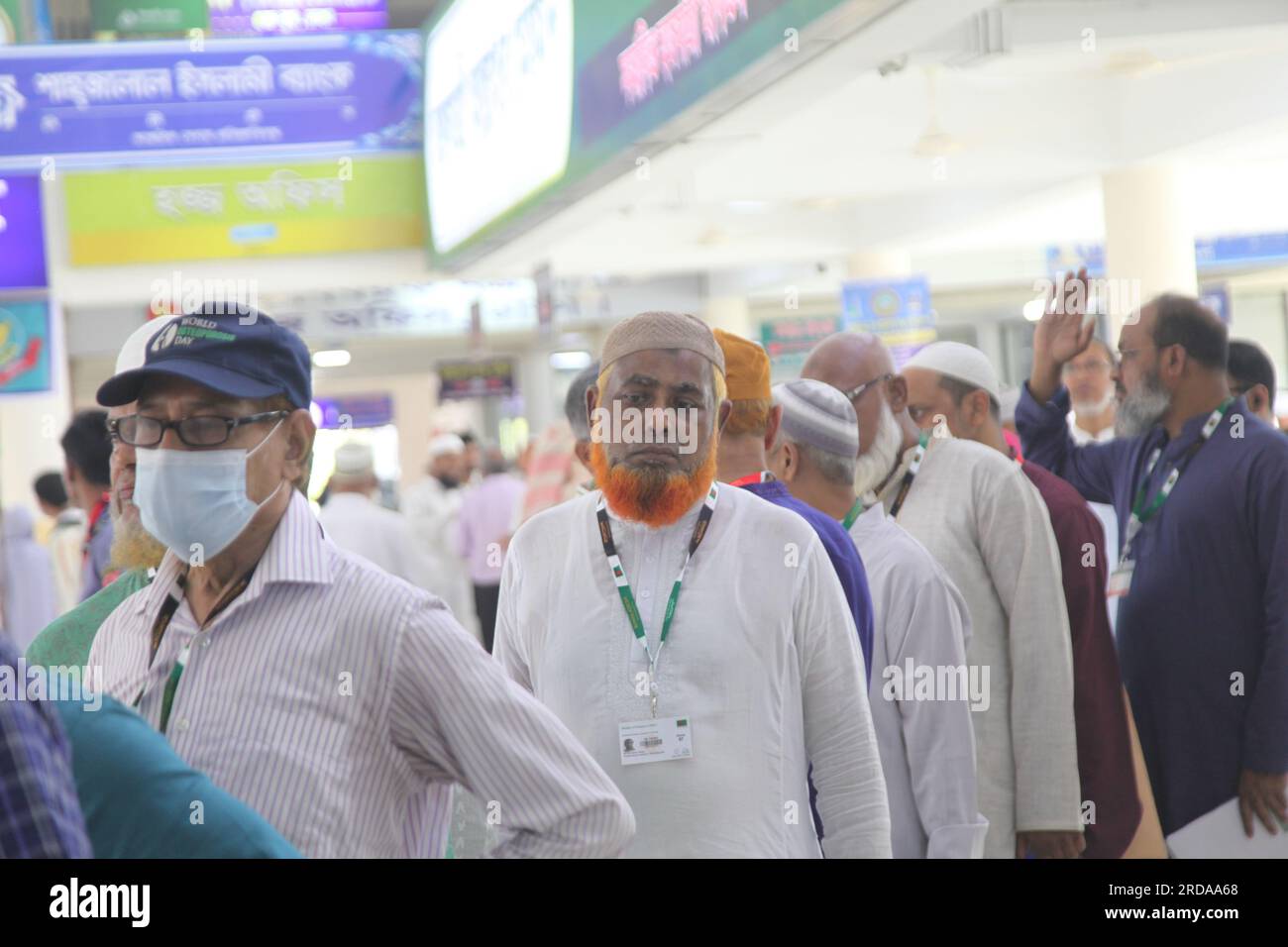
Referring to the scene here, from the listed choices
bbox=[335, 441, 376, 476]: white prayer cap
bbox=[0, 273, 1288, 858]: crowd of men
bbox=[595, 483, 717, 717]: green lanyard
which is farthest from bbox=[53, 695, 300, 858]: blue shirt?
bbox=[335, 441, 376, 476]: white prayer cap

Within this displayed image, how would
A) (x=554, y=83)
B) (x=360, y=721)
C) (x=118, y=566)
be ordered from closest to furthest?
(x=360, y=721) → (x=118, y=566) → (x=554, y=83)

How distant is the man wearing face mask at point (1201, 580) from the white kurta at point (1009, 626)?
41 centimetres

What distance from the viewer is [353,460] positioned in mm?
8352

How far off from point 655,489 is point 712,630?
0.87ft

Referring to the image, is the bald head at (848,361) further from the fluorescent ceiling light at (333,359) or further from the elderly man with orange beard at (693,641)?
the fluorescent ceiling light at (333,359)

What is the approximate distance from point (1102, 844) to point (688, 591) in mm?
1559

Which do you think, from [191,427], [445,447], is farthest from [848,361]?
[445,447]

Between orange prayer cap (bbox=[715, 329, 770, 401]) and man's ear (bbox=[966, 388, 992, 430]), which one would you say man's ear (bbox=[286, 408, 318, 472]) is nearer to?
orange prayer cap (bbox=[715, 329, 770, 401])

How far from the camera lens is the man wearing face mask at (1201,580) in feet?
12.3

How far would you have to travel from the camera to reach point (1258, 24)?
264 inches

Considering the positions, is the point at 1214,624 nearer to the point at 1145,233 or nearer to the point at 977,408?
the point at 977,408

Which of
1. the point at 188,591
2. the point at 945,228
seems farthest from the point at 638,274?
the point at 188,591
